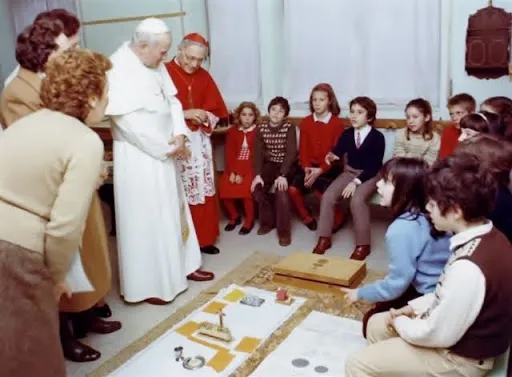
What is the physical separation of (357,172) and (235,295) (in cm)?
140

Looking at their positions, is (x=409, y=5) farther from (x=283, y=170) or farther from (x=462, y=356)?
(x=462, y=356)

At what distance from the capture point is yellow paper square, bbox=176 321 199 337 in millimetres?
2945

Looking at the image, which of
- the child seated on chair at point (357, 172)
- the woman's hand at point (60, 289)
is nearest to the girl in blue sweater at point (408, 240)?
the woman's hand at point (60, 289)

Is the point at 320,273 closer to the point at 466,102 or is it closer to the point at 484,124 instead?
the point at 484,124

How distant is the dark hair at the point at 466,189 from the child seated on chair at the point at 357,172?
6.74 ft

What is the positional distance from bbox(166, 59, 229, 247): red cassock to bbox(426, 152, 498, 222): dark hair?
2.22 metres

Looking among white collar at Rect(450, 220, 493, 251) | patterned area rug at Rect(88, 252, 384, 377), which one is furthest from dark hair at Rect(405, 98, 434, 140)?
white collar at Rect(450, 220, 493, 251)

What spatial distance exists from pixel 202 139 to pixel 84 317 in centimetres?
144

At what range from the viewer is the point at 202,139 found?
153 inches

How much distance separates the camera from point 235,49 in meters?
5.02

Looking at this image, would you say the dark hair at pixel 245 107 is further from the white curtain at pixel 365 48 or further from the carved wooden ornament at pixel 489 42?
the carved wooden ornament at pixel 489 42

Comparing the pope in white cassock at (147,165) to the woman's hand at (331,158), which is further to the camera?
the woman's hand at (331,158)

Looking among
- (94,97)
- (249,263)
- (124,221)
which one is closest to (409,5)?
(249,263)

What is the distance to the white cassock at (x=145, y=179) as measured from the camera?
10.3 ft
